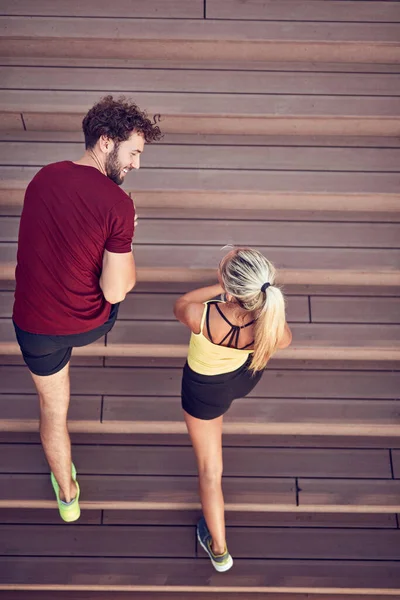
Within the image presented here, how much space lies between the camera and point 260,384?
9.68 ft

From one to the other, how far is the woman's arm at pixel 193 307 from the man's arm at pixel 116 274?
25cm

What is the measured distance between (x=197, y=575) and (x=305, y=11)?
3.02 meters

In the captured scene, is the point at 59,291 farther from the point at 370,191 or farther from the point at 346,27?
the point at 346,27

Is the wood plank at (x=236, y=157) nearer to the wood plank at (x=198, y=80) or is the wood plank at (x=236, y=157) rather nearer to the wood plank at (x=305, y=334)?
the wood plank at (x=198, y=80)

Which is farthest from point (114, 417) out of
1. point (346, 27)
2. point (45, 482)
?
point (346, 27)

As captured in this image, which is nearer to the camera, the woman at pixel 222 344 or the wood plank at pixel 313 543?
the woman at pixel 222 344

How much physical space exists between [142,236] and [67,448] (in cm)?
110

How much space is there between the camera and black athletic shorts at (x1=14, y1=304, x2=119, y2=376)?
7.00ft

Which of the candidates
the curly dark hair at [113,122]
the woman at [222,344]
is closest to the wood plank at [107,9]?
the curly dark hair at [113,122]

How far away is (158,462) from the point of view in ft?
9.77

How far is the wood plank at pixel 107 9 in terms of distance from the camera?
2.89 metres

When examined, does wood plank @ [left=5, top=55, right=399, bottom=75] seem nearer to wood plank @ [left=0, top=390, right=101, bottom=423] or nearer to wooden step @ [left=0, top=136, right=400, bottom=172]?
wooden step @ [left=0, top=136, right=400, bottom=172]

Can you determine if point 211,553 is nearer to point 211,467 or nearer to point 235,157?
point 211,467

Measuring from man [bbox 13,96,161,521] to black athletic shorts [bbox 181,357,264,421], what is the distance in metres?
0.46
